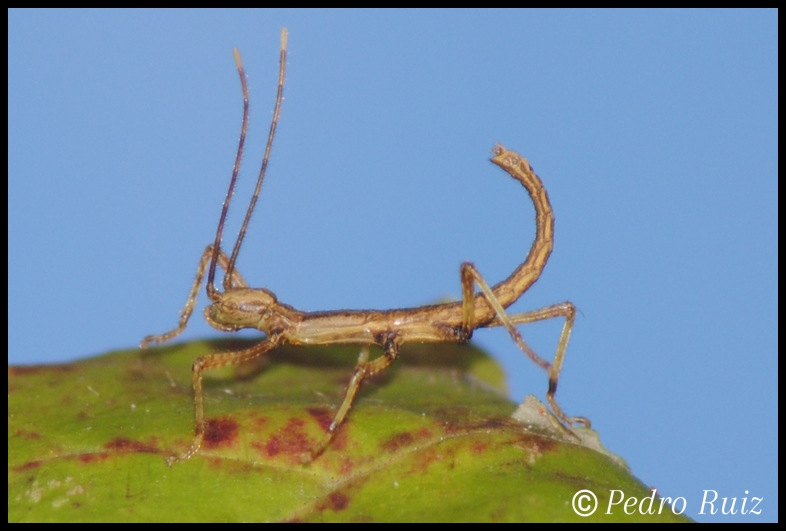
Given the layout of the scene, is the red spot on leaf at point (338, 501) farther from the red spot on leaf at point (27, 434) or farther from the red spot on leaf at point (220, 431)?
the red spot on leaf at point (27, 434)

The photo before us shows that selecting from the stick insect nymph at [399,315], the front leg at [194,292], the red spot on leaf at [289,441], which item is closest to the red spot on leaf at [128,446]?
the red spot on leaf at [289,441]

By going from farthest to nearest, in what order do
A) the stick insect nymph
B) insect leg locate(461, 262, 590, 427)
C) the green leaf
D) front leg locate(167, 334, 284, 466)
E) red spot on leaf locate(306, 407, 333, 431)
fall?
the stick insect nymph
insect leg locate(461, 262, 590, 427)
red spot on leaf locate(306, 407, 333, 431)
front leg locate(167, 334, 284, 466)
the green leaf

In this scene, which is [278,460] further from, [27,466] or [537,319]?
[537,319]

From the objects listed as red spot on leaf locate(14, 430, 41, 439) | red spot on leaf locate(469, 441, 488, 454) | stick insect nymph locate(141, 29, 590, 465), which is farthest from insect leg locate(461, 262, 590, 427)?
red spot on leaf locate(14, 430, 41, 439)

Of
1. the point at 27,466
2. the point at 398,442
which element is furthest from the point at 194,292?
the point at 398,442

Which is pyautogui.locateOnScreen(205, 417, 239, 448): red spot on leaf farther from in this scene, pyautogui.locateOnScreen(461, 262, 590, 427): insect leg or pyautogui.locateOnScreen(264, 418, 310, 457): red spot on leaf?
pyautogui.locateOnScreen(461, 262, 590, 427): insect leg

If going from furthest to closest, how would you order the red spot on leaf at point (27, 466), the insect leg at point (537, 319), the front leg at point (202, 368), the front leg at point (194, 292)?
1. the front leg at point (194, 292)
2. the insect leg at point (537, 319)
3. the front leg at point (202, 368)
4. the red spot on leaf at point (27, 466)
